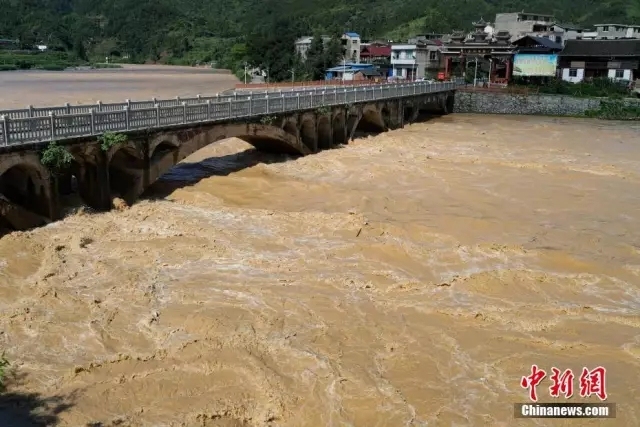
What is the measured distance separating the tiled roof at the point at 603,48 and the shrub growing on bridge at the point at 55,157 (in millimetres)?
62898

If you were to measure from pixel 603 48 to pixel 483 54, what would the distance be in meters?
12.8

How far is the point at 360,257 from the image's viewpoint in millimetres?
17594

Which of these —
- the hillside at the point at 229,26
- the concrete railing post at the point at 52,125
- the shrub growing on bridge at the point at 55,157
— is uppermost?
the hillside at the point at 229,26

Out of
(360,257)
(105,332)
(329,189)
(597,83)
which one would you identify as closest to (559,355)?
(360,257)

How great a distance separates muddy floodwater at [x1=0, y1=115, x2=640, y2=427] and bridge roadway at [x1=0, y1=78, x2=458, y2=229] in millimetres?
1103

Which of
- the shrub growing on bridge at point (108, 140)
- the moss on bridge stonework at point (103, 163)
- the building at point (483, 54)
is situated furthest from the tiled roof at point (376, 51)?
the shrub growing on bridge at point (108, 140)

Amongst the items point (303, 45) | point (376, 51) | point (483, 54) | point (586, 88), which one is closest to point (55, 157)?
point (586, 88)

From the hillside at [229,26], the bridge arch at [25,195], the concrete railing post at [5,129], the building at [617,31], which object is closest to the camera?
the concrete railing post at [5,129]

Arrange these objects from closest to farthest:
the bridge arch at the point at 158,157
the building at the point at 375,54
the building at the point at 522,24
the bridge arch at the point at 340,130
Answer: the bridge arch at the point at 158,157
the bridge arch at the point at 340,130
the building at the point at 522,24
the building at the point at 375,54

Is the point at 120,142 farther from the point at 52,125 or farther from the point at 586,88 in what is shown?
the point at 586,88

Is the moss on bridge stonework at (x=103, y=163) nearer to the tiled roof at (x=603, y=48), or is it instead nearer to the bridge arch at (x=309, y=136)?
the bridge arch at (x=309, y=136)

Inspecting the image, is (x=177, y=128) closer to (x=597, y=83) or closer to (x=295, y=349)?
(x=295, y=349)

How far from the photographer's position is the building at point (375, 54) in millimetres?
96188

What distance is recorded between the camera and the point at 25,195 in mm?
18719
